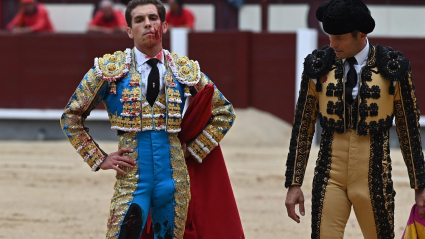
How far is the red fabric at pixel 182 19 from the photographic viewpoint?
10.4 m

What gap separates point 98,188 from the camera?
21.2ft

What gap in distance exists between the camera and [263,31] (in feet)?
33.3

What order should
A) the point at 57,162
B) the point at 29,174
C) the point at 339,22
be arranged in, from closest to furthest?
1. the point at 339,22
2. the point at 29,174
3. the point at 57,162

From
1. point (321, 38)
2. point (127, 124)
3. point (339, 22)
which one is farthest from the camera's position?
point (321, 38)

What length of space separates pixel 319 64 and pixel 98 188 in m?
3.90

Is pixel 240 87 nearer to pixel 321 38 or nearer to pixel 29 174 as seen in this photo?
pixel 321 38

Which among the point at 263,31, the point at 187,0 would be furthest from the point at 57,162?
the point at 187,0

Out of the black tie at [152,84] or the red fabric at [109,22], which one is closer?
the black tie at [152,84]

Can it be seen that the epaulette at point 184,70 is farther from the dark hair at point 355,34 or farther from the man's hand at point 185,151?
the dark hair at point 355,34

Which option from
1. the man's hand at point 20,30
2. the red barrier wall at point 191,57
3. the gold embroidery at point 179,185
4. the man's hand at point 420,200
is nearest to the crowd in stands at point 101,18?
the man's hand at point 20,30

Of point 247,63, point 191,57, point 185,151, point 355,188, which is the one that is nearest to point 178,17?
point 191,57

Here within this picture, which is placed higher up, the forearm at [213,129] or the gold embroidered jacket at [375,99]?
the gold embroidered jacket at [375,99]

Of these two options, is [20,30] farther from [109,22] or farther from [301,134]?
[301,134]

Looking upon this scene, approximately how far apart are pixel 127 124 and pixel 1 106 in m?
7.50
